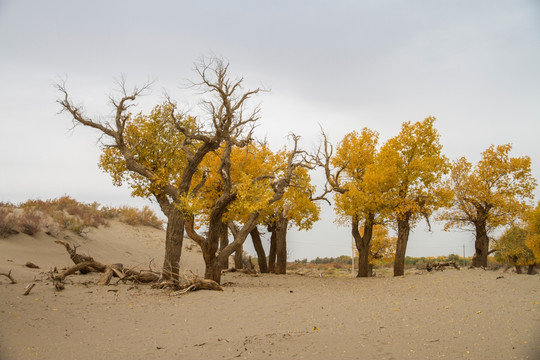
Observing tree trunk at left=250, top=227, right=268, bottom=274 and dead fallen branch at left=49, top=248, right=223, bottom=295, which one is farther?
tree trunk at left=250, top=227, right=268, bottom=274

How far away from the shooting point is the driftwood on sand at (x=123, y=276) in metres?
12.8

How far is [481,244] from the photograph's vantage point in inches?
1037

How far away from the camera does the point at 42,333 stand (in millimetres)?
7898

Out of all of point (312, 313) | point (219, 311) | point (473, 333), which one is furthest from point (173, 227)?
point (473, 333)

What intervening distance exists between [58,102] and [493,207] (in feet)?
84.0

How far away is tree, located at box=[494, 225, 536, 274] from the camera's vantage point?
3334 cm

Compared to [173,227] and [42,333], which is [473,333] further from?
[173,227]

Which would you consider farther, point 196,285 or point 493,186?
point 493,186

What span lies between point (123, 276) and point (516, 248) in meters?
32.6

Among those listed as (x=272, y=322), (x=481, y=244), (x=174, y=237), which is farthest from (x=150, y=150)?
(x=481, y=244)

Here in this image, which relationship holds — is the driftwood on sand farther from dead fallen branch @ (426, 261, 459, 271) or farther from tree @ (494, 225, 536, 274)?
tree @ (494, 225, 536, 274)

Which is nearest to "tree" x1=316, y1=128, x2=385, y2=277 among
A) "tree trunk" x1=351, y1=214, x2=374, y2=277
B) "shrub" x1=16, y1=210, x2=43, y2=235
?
"tree trunk" x1=351, y1=214, x2=374, y2=277

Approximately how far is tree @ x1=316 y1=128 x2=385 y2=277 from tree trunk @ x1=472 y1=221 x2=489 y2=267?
27.4ft

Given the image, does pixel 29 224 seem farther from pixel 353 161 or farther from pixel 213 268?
pixel 353 161
